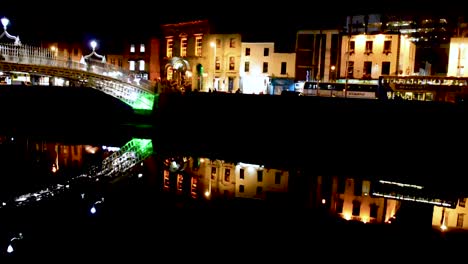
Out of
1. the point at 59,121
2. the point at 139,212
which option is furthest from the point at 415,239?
the point at 59,121

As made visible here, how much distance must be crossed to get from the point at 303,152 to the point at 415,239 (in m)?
14.0

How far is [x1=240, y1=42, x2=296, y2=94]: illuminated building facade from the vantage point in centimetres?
4062

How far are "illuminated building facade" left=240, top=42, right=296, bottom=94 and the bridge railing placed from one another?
38.9ft

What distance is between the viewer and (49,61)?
25547 mm

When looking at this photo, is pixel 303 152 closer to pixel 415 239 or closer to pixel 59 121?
pixel 415 239

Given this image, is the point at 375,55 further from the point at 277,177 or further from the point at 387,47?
the point at 277,177

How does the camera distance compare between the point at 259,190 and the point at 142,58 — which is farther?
the point at 142,58

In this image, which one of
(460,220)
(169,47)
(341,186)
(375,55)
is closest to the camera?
(460,220)

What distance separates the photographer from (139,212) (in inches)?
461

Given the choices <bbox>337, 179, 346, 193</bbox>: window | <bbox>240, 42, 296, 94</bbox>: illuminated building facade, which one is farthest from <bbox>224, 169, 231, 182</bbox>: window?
<bbox>240, 42, 296, 94</bbox>: illuminated building facade

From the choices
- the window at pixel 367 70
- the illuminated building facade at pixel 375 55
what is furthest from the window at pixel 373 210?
the window at pixel 367 70

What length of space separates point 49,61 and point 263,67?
2038 cm

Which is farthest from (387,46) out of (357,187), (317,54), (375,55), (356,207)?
(356,207)

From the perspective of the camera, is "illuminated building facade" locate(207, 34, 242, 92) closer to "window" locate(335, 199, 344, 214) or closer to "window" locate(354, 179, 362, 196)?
"window" locate(354, 179, 362, 196)
